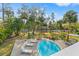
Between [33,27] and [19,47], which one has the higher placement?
[33,27]

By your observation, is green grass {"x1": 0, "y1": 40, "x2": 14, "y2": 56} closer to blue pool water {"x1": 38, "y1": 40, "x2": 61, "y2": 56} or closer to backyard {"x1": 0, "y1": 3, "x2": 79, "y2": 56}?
backyard {"x1": 0, "y1": 3, "x2": 79, "y2": 56}

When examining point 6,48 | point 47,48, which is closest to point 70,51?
point 47,48

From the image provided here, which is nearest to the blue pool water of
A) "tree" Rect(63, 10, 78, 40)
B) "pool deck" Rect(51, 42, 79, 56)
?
"pool deck" Rect(51, 42, 79, 56)

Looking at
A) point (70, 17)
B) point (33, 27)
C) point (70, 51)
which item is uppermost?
point (70, 17)

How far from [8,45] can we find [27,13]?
0.37 meters

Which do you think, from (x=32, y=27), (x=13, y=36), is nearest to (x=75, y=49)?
(x=32, y=27)

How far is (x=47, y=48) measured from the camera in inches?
79.0

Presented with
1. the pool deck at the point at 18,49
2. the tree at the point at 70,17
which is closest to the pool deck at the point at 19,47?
the pool deck at the point at 18,49

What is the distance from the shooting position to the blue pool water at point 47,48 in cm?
200

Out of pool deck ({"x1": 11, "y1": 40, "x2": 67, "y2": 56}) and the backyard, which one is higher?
the backyard

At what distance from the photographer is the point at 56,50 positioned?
2.00 m

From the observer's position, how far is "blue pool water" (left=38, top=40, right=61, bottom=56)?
200 centimetres

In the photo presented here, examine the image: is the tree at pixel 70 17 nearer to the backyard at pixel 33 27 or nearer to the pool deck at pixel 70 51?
the backyard at pixel 33 27

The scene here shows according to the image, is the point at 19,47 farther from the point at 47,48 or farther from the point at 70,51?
the point at 70,51
